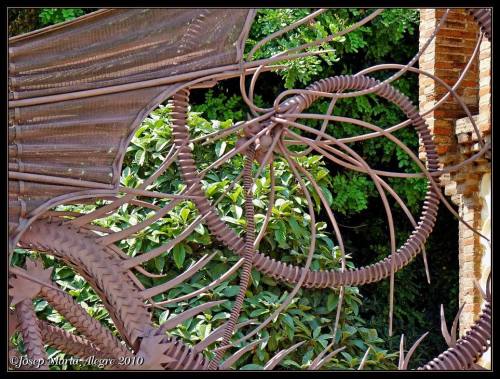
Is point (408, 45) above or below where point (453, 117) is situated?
above

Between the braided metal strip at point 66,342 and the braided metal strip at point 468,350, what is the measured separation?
1.01 metres

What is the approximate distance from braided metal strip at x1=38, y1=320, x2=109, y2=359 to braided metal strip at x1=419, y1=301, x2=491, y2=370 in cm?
101

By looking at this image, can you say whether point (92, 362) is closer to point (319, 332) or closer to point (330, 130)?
point (319, 332)

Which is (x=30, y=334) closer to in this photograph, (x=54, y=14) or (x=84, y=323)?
(x=84, y=323)

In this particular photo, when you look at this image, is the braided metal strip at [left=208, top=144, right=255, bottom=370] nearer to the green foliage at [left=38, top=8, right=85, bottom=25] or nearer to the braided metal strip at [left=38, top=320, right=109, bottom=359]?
the braided metal strip at [left=38, top=320, right=109, bottom=359]

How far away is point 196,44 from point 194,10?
94 millimetres

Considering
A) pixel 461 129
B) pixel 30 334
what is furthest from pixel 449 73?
pixel 30 334

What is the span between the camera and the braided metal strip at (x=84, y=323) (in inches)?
106

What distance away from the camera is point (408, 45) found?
7.23 metres

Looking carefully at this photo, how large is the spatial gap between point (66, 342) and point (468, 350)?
1.22 m

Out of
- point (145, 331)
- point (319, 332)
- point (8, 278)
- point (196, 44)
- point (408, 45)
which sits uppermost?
point (408, 45)

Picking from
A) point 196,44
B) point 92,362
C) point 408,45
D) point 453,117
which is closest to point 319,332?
point 453,117

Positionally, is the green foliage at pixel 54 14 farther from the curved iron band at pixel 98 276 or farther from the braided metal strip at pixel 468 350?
the braided metal strip at pixel 468 350

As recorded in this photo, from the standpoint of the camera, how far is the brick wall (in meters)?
4.68
